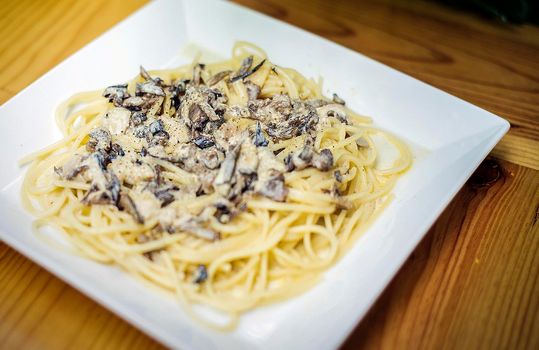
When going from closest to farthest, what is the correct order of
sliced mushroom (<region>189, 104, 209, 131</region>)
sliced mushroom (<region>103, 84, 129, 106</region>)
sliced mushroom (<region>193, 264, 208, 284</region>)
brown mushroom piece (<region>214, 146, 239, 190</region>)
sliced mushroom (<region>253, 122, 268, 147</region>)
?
sliced mushroom (<region>193, 264, 208, 284</region>)
brown mushroom piece (<region>214, 146, 239, 190</region>)
sliced mushroom (<region>253, 122, 268, 147</region>)
sliced mushroom (<region>189, 104, 209, 131</region>)
sliced mushroom (<region>103, 84, 129, 106</region>)

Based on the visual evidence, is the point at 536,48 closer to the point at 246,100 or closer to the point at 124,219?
the point at 246,100

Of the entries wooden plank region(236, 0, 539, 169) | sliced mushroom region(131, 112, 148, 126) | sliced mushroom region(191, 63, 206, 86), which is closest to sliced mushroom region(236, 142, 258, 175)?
sliced mushroom region(131, 112, 148, 126)

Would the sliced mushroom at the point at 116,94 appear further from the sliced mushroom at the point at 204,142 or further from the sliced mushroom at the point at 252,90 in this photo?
the sliced mushroom at the point at 252,90

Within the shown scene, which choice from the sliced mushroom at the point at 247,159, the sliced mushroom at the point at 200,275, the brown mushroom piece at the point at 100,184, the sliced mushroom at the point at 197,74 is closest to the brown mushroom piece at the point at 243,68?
the sliced mushroom at the point at 197,74

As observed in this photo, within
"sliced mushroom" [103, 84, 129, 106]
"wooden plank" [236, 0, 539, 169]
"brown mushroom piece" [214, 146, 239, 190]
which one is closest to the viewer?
"brown mushroom piece" [214, 146, 239, 190]

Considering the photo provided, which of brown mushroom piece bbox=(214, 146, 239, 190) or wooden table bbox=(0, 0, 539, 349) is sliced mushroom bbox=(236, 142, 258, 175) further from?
wooden table bbox=(0, 0, 539, 349)

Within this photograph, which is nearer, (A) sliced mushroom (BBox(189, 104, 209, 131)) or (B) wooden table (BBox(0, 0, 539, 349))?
(B) wooden table (BBox(0, 0, 539, 349))

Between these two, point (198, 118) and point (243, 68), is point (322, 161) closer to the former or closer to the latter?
point (198, 118)
